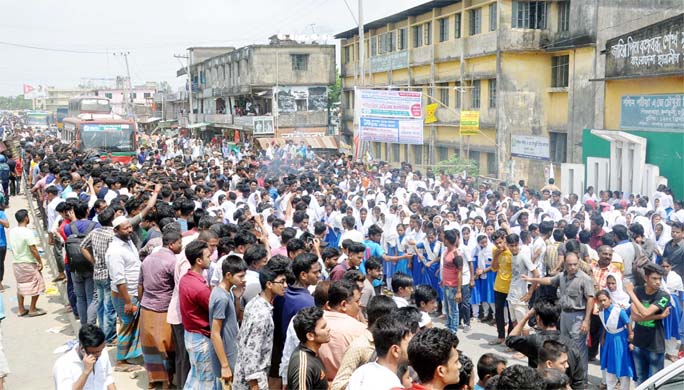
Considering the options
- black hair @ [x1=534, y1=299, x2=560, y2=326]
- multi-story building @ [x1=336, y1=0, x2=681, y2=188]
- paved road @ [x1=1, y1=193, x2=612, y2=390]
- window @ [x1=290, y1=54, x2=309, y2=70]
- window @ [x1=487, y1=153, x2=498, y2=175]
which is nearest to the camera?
black hair @ [x1=534, y1=299, x2=560, y2=326]

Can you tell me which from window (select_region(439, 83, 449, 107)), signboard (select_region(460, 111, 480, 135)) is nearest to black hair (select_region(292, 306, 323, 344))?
signboard (select_region(460, 111, 480, 135))

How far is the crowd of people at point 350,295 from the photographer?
14.4 feet

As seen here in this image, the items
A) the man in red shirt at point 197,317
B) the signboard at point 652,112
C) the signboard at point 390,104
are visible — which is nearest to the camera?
the man in red shirt at point 197,317

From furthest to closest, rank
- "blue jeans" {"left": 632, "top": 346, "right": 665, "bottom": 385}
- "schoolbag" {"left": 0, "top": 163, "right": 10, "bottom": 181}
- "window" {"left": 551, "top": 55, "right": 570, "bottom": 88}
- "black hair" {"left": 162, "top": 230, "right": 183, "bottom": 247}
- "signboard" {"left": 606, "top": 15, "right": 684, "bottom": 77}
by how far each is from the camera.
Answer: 1. "window" {"left": 551, "top": 55, "right": 570, "bottom": 88}
2. "schoolbag" {"left": 0, "top": 163, "right": 10, "bottom": 181}
3. "signboard" {"left": 606, "top": 15, "right": 684, "bottom": 77}
4. "black hair" {"left": 162, "top": 230, "right": 183, "bottom": 247}
5. "blue jeans" {"left": 632, "top": 346, "right": 665, "bottom": 385}

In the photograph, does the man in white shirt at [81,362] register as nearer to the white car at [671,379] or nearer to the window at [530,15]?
the white car at [671,379]

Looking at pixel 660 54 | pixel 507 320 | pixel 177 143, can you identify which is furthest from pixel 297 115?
pixel 507 320

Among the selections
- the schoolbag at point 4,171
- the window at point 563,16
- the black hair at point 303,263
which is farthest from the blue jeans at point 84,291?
the window at point 563,16

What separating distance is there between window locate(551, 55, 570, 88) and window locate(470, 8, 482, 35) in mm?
3275

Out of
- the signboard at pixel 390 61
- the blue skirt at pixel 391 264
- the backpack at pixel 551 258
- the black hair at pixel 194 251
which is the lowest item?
the blue skirt at pixel 391 264

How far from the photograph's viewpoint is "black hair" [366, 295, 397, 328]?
16.0ft

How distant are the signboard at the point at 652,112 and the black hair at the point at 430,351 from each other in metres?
15.8

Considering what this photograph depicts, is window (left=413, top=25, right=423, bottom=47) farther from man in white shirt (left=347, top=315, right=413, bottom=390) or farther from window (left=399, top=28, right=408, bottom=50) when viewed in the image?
man in white shirt (left=347, top=315, right=413, bottom=390)

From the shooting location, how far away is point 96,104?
41.5 metres

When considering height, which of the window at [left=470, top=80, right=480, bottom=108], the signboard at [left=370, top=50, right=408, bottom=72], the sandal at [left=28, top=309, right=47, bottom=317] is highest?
the signboard at [left=370, top=50, right=408, bottom=72]
